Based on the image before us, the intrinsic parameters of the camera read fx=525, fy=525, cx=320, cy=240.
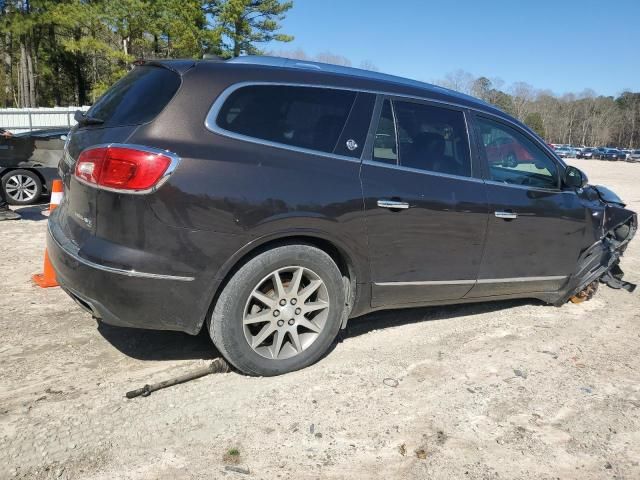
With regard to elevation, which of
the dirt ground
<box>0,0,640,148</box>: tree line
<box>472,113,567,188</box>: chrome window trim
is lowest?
the dirt ground

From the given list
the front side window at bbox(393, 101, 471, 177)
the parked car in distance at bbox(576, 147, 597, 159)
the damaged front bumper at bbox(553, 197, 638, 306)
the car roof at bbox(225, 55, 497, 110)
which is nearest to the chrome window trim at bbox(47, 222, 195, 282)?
the car roof at bbox(225, 55, 497, 110)

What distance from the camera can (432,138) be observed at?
12.3ft

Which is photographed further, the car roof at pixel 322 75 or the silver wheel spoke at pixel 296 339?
the silver wheel spoke at pixel 296 339

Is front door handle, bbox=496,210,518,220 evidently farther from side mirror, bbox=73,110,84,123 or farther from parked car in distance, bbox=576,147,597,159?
parked car in distance, bbox=576,147,597,159

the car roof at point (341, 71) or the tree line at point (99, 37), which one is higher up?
the tree line at point (99, 37)

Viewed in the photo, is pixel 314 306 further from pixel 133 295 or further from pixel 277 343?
pixel 133 295

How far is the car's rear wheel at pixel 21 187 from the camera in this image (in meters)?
9.21

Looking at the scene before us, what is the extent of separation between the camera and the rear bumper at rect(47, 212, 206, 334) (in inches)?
110

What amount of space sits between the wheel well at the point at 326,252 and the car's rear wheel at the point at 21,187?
24.8 ft

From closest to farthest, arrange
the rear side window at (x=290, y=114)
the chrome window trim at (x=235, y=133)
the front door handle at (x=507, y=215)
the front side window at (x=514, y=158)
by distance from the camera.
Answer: the chrome window trim at (x=235, y=133) → the rear side window at (x=290, y=114) → the front door handle at (x=507, y=215) → the front side window at (x=514, y=158)

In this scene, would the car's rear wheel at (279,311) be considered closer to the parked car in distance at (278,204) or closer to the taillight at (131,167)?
the parked car in distance at (278,204)

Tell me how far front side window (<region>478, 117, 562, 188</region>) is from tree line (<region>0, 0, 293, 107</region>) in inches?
1131

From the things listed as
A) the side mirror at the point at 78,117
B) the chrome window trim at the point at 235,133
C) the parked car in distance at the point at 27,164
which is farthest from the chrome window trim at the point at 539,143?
the parked car in distance at the point at 27,164

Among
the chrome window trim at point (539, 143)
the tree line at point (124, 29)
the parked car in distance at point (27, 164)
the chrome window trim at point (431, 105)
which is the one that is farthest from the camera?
the tree line at point (124, 29)
